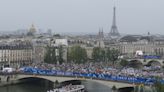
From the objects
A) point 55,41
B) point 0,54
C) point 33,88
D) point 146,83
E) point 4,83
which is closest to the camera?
point 146,83

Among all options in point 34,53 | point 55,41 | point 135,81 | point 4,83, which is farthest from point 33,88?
point 55,41

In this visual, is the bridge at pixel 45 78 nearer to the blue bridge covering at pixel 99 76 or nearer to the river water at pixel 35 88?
the blue bridge covering at pixel 99 76

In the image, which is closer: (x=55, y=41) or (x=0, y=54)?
(x=0, y=54)

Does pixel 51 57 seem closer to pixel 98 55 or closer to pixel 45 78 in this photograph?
pixel 98 55

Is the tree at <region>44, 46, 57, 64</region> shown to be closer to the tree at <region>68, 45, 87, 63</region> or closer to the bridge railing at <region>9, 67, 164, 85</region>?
the tree at <region>68, 45, 87, 63</region>

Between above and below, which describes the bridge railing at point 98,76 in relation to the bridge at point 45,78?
above

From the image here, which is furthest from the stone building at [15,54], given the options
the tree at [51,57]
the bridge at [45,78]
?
the bridge at [45,78]

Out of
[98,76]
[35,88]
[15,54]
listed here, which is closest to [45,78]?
[35,88]

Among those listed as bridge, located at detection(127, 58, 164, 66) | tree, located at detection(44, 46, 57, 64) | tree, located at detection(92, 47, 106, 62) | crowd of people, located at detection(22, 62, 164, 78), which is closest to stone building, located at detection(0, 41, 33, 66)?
tree, located at detection(44, 46, 57, 64)

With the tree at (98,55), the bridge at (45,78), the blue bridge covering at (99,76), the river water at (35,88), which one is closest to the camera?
the blue bridge covering at (99,76)

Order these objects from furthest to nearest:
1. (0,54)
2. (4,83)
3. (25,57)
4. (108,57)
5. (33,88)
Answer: (108,57) < (25,57) < (0,54) < (4,83) < (33,88)

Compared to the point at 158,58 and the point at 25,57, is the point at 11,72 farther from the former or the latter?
the point at 158,58
